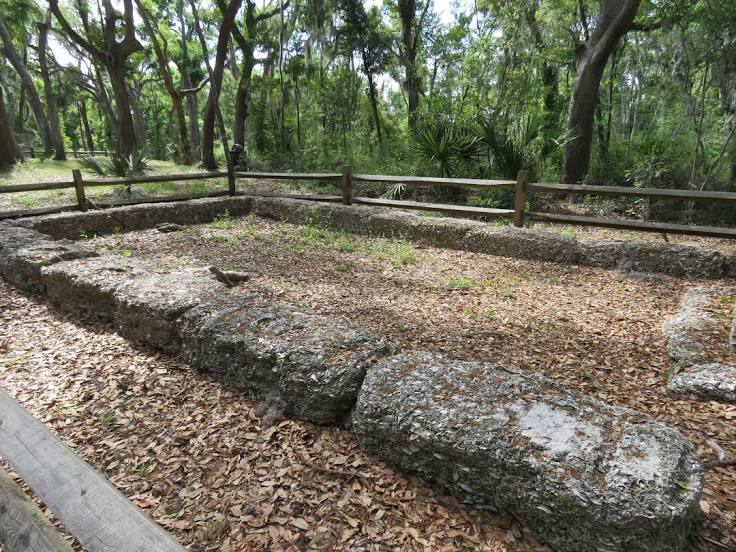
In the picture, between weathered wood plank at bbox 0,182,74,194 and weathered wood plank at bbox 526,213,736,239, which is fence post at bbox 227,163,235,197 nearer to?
weathered wood plank at bbox 0,182,74,194

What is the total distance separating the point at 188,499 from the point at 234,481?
0.73ft

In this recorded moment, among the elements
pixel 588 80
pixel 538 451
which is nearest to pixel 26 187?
pixel 538 451

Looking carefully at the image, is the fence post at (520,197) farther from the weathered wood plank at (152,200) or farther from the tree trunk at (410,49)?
the tree trunk at (410,49)

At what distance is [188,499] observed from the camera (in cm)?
217

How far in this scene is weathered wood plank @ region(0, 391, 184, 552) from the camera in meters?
1.37

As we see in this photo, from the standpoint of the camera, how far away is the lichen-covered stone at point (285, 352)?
2492mm

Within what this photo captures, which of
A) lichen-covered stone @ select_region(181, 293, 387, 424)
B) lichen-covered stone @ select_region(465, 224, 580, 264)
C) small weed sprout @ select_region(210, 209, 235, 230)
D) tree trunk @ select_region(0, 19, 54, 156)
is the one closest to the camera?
lichen-covered stone @ select_region(181, 293, 387, 424)

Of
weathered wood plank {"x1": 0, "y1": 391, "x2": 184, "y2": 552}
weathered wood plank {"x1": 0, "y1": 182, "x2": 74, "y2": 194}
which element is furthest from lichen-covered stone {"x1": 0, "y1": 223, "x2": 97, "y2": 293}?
weathered wood plank {"x1": 0, "y1": 391, "x2": 184, "y2": 552}

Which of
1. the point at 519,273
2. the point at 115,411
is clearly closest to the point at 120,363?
the point at 115,411

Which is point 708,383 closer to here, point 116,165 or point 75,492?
point 75,492

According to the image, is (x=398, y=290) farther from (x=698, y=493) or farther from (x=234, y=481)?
(x=698, y=493)

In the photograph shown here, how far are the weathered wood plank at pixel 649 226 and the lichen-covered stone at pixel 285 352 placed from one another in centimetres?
465

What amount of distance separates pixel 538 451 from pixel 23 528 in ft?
6.09

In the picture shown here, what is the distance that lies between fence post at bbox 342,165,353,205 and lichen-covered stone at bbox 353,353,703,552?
6176 mm
